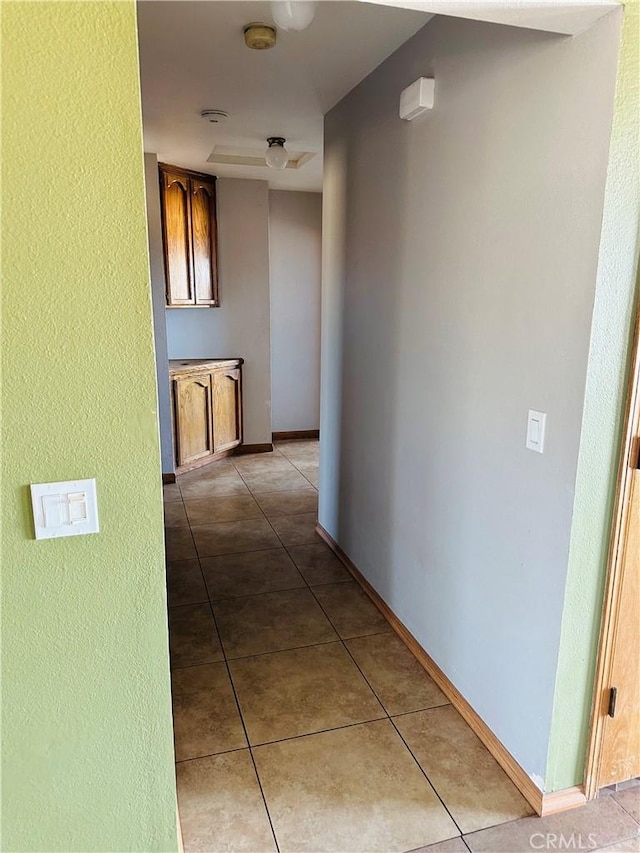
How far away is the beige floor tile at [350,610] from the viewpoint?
102 inches

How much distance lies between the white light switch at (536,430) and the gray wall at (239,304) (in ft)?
12.7

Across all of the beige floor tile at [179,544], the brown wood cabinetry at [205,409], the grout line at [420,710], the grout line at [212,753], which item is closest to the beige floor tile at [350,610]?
the grout line at [420,710]

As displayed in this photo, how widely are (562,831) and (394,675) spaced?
772 millimetres

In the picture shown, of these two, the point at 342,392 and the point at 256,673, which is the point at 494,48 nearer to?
the point at 342,392

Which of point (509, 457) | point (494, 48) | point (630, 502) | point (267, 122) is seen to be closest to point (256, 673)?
point (509, 457)

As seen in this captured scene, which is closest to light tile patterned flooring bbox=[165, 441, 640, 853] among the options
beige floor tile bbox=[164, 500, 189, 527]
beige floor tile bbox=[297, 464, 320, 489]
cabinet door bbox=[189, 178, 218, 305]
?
beige floor tile bbox=[164, 500, 189, 527]

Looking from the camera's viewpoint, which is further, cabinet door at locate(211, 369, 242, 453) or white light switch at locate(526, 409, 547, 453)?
cabinet door at locate(211, 369, 242, 453)

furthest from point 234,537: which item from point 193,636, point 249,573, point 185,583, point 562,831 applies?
point 562,831

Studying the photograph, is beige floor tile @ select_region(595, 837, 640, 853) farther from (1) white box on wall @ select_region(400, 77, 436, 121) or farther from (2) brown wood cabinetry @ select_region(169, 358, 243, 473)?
(2) brown wood cabinetry @ select_region(169, 358, 243, 473)

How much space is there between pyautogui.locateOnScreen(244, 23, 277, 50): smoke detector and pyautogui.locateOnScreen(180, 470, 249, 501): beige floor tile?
2.96 meters

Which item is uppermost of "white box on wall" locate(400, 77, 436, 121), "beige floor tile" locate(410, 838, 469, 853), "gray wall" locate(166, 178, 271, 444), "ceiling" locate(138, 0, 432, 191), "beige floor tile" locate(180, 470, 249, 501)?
"ceiling" locate(138, 0, 432, 191)

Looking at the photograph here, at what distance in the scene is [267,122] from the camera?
3168mm

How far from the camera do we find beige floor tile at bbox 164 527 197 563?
332 centimetres

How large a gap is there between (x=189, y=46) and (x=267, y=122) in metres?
1.00
